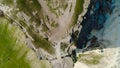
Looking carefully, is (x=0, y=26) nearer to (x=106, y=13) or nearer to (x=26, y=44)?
(x=26, y=44)

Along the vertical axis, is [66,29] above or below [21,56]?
above

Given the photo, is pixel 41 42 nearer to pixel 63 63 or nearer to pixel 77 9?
pixel 63 63

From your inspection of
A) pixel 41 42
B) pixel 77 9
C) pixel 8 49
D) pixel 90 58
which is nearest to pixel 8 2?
pixel 8 49

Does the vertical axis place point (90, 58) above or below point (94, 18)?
below

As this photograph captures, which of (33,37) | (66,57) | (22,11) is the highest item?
(22,11)

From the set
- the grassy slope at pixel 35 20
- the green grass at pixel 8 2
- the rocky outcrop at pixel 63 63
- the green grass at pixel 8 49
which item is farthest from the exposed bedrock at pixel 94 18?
the green grass at pixel 8 2

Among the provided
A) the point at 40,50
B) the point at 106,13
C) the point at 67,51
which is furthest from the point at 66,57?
the point at 106,13

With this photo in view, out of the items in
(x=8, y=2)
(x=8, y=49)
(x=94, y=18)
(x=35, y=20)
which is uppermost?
(x=8, y=2)
